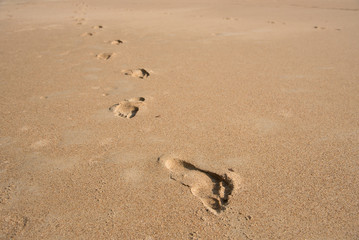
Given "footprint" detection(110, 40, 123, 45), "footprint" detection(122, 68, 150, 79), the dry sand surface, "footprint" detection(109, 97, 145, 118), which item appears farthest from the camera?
"footprint" detection(110, 40, 123, 45)

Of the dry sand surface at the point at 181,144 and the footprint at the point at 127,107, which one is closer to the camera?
the dry sand surface at the point at 181,144

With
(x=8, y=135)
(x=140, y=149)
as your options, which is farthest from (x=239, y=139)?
(x=8, y=135)

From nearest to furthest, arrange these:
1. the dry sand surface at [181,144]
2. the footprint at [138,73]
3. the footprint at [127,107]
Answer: the dry sand surface at [181,144] < the footprint at [127,107] < the footprint at [138,73]

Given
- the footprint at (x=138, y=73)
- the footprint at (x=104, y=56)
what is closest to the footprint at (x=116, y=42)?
the footprint at (x=104, y=56)

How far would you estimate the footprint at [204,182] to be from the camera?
109cm

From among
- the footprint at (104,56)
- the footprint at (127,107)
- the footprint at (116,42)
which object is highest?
the footprint at (127,107)

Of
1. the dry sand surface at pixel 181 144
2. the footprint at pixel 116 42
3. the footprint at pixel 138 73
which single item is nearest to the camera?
the dry sand surface at pixel 181 144

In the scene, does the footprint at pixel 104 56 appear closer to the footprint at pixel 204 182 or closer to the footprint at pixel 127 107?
the footprint at pixel 127 107

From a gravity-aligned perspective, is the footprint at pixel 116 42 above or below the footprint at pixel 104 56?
below

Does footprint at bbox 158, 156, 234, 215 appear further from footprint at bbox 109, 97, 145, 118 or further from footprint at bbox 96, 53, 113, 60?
footprint at bbox 96, 53, 113, 60

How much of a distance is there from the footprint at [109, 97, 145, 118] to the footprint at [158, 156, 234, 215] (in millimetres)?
532

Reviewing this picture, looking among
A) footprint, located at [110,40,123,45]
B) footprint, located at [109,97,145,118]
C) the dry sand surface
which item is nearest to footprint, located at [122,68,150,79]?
the dry sand surface

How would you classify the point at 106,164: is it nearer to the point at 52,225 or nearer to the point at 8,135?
the point at 52,225

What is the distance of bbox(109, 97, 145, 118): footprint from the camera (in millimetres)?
1747
